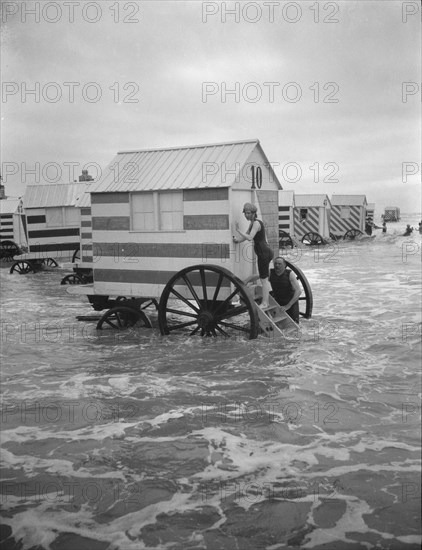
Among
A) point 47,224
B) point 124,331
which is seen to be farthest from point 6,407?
point 47,224

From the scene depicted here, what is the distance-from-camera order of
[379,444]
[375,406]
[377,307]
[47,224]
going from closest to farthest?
[379,444] → [375,406] → [377,307] → [47,224]

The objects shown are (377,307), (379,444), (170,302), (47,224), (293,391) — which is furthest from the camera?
(47,224)

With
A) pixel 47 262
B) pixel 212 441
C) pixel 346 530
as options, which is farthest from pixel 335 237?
pixel 346 530

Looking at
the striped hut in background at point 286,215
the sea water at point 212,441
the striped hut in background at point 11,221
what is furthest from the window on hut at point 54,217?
the striped hut in background at point 286,215

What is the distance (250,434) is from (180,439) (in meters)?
0.73

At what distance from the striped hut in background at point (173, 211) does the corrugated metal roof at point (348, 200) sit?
31454 millimetres

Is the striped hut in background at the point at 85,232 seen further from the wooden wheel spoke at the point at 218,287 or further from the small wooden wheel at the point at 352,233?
the small wooden wheel at the point at 352,233

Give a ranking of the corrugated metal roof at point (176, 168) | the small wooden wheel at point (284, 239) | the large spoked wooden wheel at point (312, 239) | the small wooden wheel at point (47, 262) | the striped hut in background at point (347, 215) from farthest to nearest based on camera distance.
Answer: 1. the striped hut in background at point (347, 215)
2. the large spoked wooden wheel at point (312, 239)
3. the small wooden wheel at point (284, 239)
4. the small wooden wheel at point (47, 262)
5. the corrugated metal roof at point (176, 168)

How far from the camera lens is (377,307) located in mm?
13312

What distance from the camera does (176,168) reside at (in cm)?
1045

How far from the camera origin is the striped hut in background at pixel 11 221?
1253 inches

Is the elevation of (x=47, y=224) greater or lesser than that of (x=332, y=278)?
greater

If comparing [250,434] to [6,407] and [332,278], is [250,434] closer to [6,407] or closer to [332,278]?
[6,407]

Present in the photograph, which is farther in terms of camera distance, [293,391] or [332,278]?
[332,278]
